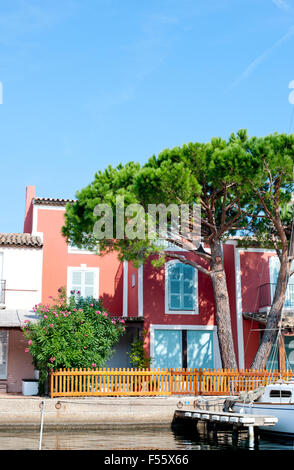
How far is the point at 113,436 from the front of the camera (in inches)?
645

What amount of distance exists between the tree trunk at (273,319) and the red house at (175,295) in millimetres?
1880

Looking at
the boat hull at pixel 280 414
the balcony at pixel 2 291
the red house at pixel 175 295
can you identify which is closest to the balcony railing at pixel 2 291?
the balcony at pixel 2 291

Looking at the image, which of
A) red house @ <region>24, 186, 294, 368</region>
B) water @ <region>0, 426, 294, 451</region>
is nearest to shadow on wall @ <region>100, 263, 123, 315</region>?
red house @ <region>24, 186, 294, 368</region>

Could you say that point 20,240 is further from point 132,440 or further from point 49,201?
point 132,440

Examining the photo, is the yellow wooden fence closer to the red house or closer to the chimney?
the red house

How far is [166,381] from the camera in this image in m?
19.6

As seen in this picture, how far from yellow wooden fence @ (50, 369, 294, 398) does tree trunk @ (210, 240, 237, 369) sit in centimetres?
80

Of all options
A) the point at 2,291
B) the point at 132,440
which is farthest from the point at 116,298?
the point at 132,440

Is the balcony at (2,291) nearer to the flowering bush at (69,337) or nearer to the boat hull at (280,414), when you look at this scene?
the flowering bush at (69,337)

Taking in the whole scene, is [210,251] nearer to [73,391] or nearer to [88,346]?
[88,346]

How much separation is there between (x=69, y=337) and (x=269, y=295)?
865 cm
